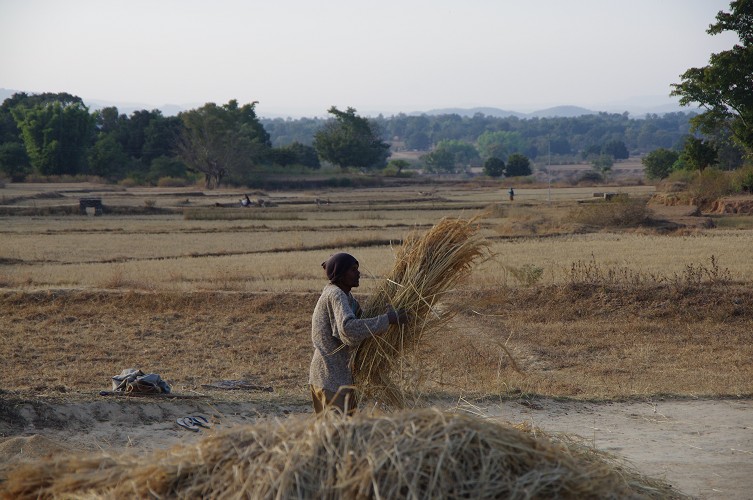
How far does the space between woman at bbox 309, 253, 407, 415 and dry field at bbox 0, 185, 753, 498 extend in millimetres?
534

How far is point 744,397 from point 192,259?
50.8 feet

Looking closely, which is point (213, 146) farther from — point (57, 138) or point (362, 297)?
point (362, 297)

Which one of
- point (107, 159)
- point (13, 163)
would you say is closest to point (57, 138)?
point (13, 163)

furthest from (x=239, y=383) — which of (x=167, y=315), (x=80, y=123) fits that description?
(x=80, y=123)

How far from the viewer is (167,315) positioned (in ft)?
45.7

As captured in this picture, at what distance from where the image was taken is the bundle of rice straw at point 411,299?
542 centimetres

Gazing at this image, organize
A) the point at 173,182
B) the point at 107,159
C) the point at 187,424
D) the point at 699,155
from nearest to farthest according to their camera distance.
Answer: the point at 187,424, the point at 699,155, the point at 107,159, the point at 173,182

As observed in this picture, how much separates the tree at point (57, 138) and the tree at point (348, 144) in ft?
71.8

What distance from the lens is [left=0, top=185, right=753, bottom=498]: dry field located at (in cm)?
911

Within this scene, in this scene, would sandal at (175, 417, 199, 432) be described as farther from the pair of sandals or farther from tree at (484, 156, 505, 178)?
tree at (484, 156, 505, 178)

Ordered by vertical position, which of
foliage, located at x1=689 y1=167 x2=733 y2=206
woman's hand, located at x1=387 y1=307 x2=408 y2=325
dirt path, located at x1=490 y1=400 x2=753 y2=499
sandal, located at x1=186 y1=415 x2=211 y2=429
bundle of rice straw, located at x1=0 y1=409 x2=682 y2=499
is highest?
woman's hand, located at x1=387 y1=307 x2=408 y2=325

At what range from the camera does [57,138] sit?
61000mm

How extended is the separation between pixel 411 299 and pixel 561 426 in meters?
2.73

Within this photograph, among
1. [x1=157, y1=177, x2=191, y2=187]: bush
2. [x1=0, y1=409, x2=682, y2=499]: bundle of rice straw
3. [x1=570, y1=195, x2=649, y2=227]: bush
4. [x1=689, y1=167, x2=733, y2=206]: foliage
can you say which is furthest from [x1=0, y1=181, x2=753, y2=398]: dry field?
[x1=157, y1=177, x2=191, y2=187]: bush
